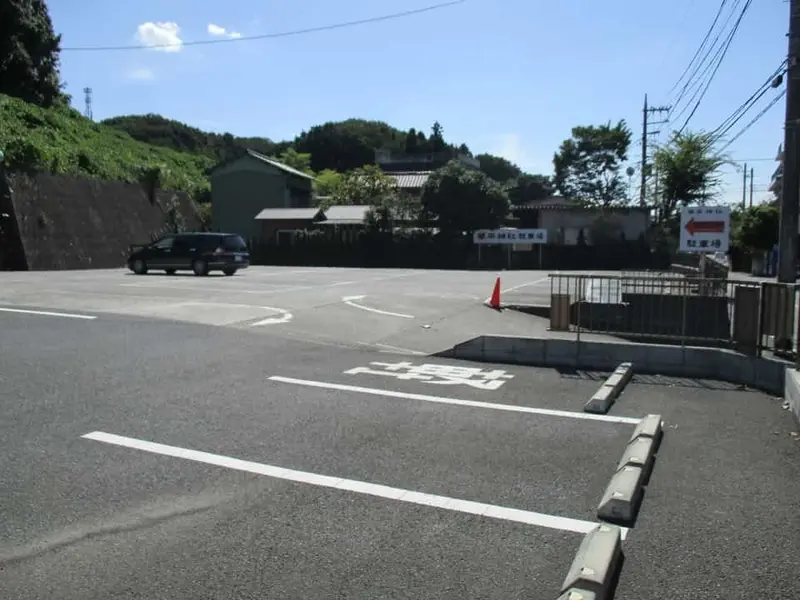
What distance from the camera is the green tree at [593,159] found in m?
47.1

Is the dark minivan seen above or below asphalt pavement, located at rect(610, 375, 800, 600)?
above

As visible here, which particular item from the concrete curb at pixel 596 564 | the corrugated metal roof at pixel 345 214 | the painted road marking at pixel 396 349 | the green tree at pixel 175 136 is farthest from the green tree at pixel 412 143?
the concrete curb at pixel 596 564

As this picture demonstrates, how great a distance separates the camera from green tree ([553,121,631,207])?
4709 cm

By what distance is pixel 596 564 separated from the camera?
3223mm

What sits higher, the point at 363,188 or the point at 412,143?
the point at 412,143

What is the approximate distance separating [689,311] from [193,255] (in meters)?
19.8

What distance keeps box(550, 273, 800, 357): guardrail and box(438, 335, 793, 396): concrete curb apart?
0.92 ft

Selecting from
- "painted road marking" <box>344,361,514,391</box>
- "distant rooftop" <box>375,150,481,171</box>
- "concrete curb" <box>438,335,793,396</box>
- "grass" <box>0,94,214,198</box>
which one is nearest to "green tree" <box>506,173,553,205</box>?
"distant rooftop" <box>375,150,481,171</box>

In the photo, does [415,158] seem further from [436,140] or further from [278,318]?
[278,318]

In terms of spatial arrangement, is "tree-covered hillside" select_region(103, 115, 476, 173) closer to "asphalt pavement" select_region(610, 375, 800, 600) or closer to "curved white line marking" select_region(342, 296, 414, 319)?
"curved white line marking" select_region(342, 296, 414, 319)

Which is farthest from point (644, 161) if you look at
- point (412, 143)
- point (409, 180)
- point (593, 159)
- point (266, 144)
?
point (266, 144)

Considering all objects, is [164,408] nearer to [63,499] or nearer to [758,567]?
[63,499]

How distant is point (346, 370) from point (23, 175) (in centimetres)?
2891

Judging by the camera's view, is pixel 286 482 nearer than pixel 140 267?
Yes
